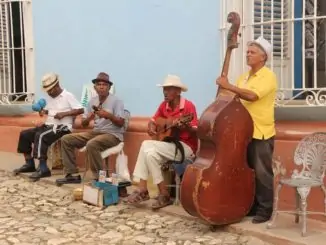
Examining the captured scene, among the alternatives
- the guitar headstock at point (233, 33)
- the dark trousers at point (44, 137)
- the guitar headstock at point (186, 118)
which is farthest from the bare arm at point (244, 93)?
the dark trousers at point (44, 137)

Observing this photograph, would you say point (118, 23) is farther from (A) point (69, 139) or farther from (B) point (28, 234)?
(B) point (28, 234)

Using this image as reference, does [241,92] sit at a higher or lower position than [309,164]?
higher

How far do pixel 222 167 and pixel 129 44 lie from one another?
272cm

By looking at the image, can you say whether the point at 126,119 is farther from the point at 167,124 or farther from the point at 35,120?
the point at 35,120

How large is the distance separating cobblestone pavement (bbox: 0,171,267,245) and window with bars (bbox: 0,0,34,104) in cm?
249

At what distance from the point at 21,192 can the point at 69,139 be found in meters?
0.78

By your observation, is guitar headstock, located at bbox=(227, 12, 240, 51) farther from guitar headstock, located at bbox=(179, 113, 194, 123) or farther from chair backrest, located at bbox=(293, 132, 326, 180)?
chair backrest, located at bbox=(293, 132, 326, 180)

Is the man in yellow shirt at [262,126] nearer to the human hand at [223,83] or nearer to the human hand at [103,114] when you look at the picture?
the human hand at [223,83]

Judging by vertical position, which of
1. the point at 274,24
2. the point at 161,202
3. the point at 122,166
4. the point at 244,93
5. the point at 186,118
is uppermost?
the point at 274,24

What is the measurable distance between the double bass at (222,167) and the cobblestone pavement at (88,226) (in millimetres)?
236

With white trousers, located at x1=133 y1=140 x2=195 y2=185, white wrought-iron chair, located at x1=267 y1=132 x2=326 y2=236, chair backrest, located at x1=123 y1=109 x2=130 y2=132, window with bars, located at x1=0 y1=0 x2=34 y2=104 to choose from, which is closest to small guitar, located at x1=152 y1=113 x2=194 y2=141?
white trousers, located at x1=133 y1=140 x2=195 y2=185

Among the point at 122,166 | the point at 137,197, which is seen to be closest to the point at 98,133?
the point at 122,166

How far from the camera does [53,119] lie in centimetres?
661

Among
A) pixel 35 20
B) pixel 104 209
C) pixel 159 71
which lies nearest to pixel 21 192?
pixel 104 209
